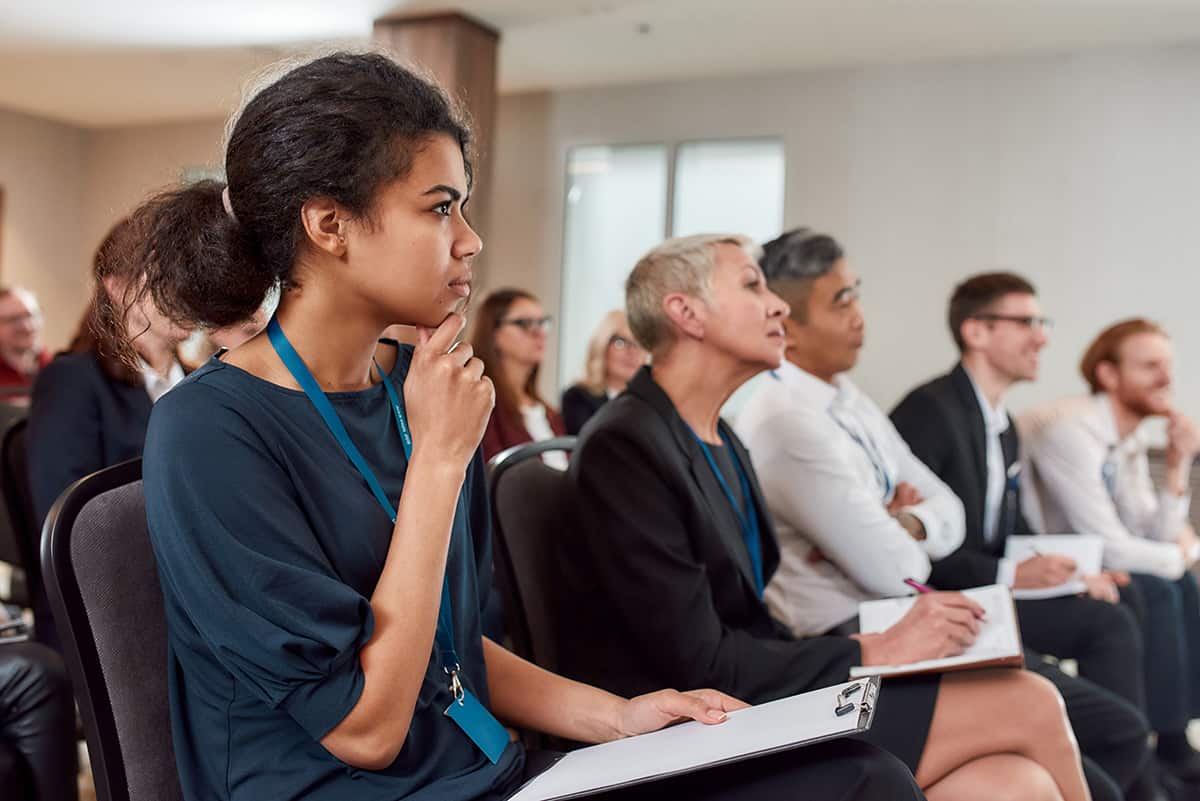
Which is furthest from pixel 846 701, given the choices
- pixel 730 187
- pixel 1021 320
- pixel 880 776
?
pixel 730 187

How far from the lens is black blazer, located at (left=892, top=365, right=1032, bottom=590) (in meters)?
3.12

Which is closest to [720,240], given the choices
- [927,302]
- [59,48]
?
[927,302]

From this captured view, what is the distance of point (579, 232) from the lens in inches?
346

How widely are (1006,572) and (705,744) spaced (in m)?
1.86

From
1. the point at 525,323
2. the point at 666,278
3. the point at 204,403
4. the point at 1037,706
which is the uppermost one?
the point at 666,278

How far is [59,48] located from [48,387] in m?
6.68

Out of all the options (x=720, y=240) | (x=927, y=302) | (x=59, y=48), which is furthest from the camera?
(x=59, y=48)

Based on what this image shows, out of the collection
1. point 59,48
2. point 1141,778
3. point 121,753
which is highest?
point 59,48

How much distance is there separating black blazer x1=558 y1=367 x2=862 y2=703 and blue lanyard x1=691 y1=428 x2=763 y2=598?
0.06 meters

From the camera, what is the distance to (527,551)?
5.91 ft

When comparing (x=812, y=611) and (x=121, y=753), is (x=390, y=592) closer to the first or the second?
(x=121, y=753)

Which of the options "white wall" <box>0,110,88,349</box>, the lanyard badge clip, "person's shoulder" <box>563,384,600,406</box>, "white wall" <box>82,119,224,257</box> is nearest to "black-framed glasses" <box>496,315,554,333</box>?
"person's shoulder" <box>563,384,600,406</box>

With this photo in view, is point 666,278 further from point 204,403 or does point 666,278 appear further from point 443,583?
point 204,403

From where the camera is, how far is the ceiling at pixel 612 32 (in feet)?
21.9
